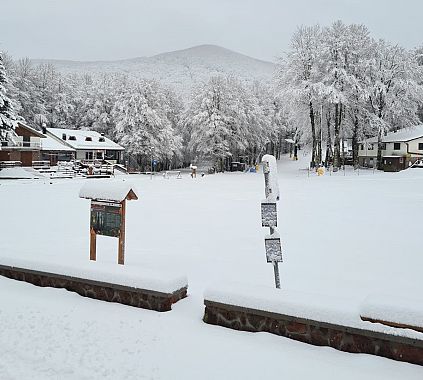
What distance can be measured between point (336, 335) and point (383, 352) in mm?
551

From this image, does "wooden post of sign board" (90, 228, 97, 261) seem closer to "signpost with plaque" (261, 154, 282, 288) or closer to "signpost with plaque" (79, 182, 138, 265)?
"signpost with plaque" (79, 182, 138, 265)

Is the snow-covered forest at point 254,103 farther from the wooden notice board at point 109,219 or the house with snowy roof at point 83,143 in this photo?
the wooden notice board at point 109,219

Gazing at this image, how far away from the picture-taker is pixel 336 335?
5.11 m

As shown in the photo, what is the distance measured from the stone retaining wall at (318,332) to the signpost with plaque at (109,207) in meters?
2.90

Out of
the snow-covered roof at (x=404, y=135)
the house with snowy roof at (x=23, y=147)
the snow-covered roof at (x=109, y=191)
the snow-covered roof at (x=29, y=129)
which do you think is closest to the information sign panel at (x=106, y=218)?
the snow-covered roof at (x=109, y=191)

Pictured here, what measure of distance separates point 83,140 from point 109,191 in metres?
54.0

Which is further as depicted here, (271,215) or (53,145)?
(53,145)

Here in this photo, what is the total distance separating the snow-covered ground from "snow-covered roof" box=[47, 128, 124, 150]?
38.8 meters

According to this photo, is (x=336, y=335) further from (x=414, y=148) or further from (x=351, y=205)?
(x=414, y=148)

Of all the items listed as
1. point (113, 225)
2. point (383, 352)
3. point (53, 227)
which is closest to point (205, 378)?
point (383, 352)

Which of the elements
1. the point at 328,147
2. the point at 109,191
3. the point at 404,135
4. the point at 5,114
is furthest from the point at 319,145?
the point at 109,191

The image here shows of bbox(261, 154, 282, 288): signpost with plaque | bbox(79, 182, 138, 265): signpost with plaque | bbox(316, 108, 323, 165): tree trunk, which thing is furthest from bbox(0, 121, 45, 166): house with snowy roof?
bbox(261, 154, 282, 288): signpost with plaque

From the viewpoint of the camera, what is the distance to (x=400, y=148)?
5119 cm

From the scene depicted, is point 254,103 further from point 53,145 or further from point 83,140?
point 53,145
